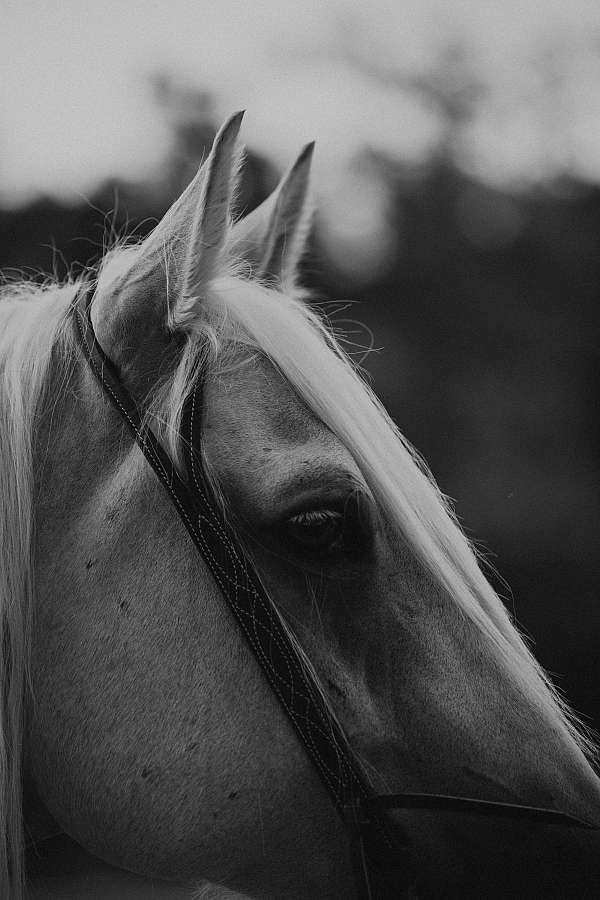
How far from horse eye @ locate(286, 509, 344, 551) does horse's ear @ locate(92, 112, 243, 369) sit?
0.38 metres

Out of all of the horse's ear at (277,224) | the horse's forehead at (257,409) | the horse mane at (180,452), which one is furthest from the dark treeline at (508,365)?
the horse's forehead at (257,409)

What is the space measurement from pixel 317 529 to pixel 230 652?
0.75 ft

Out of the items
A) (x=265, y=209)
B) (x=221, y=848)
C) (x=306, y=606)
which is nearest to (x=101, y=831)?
(x=221, y=848)

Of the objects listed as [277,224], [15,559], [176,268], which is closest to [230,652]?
[15,559]

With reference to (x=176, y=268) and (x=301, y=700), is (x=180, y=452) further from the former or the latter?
(x=301, y=700)

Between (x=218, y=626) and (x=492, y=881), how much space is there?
57 cm

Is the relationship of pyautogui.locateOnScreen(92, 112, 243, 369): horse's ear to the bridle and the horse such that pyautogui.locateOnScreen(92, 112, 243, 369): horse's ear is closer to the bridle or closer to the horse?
the horse

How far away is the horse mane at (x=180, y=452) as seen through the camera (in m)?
1.08

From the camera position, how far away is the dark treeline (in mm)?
4996

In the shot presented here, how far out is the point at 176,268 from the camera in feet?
3.77

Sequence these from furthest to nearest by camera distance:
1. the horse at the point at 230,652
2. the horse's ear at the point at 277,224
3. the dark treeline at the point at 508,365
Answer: the dark treeline at the point at 508,365 < the horse's ear at the point at 277,224 < the horse at the point at 230,652

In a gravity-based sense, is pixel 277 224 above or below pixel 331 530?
above

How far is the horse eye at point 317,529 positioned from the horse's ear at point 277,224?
732 millimetres

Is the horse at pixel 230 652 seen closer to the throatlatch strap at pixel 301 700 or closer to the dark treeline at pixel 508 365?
the throatlatch strap at pixel 301 700
